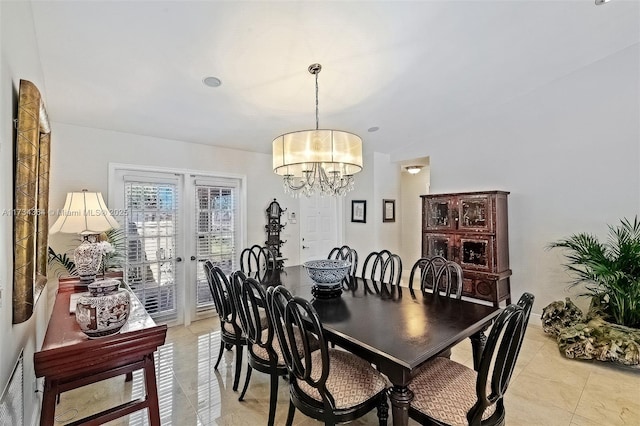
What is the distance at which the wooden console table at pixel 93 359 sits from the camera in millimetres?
1319

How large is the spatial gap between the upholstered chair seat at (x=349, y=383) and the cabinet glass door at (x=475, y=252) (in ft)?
9.13

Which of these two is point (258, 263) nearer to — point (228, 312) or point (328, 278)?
point (228, 312)

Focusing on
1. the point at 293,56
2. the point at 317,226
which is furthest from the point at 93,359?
the point at 317,226

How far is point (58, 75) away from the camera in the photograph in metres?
2.42

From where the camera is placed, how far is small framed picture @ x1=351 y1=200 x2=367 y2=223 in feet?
17.8

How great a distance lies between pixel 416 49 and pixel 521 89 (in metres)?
2.07

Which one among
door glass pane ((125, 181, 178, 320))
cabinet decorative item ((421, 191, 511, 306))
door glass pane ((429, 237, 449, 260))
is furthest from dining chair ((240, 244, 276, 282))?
cabinet decorative item ((421, 191, 511, 306))

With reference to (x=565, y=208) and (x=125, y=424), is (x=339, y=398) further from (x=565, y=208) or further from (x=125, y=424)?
(x=565, y=208)

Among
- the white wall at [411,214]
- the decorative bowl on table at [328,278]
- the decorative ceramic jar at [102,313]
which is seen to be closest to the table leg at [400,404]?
the decorative bowl on table at [328,278]

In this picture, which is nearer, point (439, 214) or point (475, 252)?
point (475, 252)

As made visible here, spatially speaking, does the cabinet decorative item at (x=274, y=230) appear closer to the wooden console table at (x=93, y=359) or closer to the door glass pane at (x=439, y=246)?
the door glass pane at (x=439, y=246)

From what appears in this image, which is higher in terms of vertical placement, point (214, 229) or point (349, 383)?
point (214, 229)

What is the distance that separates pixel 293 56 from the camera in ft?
8.45

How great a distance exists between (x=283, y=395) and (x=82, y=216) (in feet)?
7.41
